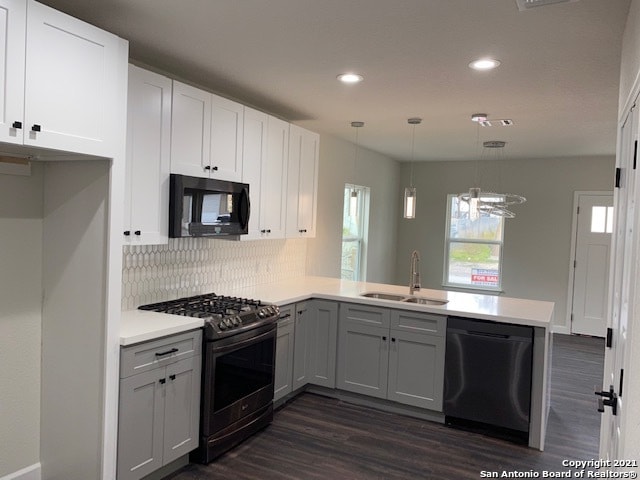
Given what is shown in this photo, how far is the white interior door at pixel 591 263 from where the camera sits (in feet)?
21.8

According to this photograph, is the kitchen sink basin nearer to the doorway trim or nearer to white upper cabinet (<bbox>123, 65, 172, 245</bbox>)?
white upper cabinet (<bbox>123, 65, 172, 245</bbox>)

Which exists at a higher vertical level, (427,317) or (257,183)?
(257,183)

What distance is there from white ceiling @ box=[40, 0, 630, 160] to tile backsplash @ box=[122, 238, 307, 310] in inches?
50.7

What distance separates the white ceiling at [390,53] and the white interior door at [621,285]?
2.32ft

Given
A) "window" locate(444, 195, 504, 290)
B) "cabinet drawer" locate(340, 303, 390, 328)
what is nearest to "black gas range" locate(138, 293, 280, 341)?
"cabinet drawer" locate(340, 303, 390, 328)

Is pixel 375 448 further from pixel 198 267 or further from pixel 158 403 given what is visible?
pixel 198 267

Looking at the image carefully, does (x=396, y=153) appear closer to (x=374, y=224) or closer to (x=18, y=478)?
(x=374, y=224)

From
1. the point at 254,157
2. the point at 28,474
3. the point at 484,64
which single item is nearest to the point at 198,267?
the point at 254,157

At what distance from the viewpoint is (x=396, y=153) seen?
276 inches

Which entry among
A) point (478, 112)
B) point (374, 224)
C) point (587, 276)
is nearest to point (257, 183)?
point (478, 112)

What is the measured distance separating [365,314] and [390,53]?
2.09 metres

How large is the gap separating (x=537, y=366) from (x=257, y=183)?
8.31 feet

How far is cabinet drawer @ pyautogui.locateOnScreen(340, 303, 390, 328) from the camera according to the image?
154 inches

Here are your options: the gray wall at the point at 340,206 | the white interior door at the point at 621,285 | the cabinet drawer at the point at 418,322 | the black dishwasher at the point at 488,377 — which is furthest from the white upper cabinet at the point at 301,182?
the white interior door at the point at 621,285
